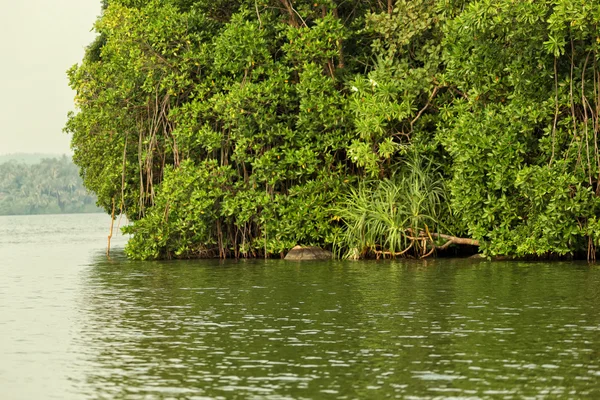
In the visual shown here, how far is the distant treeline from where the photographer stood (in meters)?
160

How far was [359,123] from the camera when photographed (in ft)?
92.6

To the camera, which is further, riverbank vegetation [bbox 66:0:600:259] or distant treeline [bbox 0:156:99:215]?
distant treeline [bbox 0:156:99:215]

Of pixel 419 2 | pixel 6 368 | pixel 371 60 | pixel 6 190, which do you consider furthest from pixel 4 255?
pixel 6 190

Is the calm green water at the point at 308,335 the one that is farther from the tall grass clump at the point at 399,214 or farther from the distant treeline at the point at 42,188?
the distant treeline at the point at 42,188

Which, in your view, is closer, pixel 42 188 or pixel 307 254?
pixel 307 254

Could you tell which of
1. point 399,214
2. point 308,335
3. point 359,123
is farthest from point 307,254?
point 308,335

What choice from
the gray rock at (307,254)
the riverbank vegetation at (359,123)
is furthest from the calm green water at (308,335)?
the gray rock at (307,254)

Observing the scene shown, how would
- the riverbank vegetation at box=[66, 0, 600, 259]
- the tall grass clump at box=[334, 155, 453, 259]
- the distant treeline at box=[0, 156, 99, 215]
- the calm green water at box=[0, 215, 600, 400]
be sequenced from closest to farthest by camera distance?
1. the calm green water at box=[0, 215, 600, 400]
2. the riverbank vegetation at box=[66, 0, 600, 259]
3. the tall grass clump at box=[334, 155, 453, 259]
4. the distant treeline at box=[0, 156, 99, 215]

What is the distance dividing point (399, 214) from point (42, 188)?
14020 cm

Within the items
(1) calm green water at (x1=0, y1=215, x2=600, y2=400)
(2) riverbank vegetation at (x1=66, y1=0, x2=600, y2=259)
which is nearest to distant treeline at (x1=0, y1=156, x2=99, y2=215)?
(2) riverbank vegetation at (x1=66, y1=0, x2=600, y2=259)

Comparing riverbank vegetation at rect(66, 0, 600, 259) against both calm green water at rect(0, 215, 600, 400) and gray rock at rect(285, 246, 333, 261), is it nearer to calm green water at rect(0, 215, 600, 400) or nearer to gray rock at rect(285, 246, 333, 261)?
gray rock at rect(285, 246, 333, 261)

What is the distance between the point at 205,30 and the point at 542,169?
1122 centimetres

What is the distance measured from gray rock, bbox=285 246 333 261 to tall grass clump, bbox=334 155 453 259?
394 mm

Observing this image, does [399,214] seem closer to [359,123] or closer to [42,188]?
[359,123]
